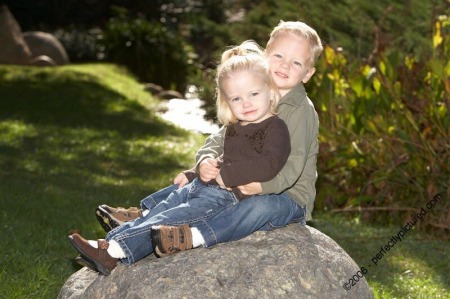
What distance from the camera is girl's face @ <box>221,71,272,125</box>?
4113mm

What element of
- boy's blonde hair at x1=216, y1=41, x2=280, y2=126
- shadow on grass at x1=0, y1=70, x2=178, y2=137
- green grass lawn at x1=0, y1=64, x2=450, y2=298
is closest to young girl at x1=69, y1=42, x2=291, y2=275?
boy's blonde hair at x1=216, y1=41, x2=280, y2=126

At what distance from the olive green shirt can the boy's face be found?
0.05 metres

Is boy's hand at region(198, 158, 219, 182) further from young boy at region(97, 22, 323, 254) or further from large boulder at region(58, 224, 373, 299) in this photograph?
large boulder at region(58, 224, 373, 299)

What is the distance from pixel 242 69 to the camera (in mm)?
4125

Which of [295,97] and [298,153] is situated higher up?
[295,97]

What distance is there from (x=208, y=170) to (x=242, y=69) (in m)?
0.52

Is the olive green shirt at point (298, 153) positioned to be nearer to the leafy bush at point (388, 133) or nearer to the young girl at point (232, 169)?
the young girl at point (232, 169)

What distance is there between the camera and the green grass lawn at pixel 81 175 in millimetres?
5879

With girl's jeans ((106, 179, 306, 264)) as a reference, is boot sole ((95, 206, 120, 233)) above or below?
below

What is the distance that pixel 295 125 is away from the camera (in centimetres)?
426

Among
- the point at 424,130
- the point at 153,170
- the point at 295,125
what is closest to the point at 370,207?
the point at 424,130

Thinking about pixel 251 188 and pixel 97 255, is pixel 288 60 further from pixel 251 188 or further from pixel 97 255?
pixel 97 255

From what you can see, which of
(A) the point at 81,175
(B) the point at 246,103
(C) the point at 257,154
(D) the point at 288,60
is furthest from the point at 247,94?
→ (A) the point at 81,175

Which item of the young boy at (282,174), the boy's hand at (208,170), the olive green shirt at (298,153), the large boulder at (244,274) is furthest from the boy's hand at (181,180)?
the large boulder at (244,274)
